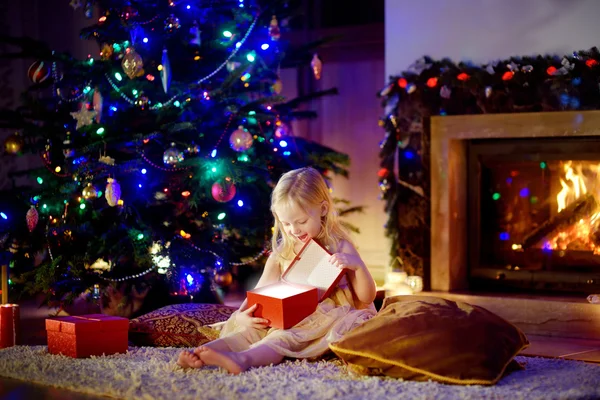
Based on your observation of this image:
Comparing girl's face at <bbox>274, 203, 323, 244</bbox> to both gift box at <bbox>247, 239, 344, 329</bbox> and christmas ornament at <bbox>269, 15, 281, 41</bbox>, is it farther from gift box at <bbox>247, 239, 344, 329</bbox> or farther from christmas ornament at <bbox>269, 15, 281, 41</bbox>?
christmas ornament at <bbox>269, 15, 281, 41</bbox>

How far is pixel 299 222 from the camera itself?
118 inches

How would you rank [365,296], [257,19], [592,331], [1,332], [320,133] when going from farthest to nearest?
1. [320,133]
2. [257,19]
3. [592,331]
4. [1,332]
5. [365,296]

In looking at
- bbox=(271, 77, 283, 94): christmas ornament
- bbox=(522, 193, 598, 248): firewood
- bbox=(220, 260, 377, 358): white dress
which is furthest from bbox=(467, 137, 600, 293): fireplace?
bbox=(220, 260, 377, 358): white dress

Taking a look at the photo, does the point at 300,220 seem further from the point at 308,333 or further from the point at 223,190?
the point at 223,190

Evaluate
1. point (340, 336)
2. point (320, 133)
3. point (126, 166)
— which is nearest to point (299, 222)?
point (340, 336)

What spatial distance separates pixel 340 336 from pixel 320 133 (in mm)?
3143

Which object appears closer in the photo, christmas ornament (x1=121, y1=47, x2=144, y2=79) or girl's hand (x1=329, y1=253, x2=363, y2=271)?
girl's hand (x1=329, y1=253, x2=363, y2=271)

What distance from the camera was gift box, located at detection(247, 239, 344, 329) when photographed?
2.82 meters

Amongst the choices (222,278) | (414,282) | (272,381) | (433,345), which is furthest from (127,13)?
(433,345)

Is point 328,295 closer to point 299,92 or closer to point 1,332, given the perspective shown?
point 1,332

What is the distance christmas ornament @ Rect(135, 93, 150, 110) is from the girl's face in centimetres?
130

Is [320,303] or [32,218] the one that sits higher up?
[32,218]

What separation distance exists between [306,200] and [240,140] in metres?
0.94

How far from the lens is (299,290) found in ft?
9.48
